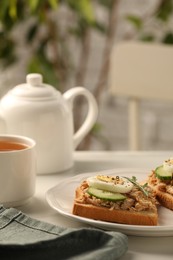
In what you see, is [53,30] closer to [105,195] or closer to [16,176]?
[16,176]

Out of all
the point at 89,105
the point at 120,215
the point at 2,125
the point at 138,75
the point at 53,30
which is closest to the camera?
the point at 120,215

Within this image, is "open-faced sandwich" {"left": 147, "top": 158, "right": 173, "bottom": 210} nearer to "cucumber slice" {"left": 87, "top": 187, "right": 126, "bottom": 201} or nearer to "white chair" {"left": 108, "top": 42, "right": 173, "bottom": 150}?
"cucumber slice" {"left": 87, "top": 187, "right": 126, "bottom": 201}

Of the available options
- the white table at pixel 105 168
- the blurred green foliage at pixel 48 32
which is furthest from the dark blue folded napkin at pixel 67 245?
the blurred green foliage at pixel 48 32

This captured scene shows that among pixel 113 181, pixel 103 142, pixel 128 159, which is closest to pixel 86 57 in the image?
pixel 103 142

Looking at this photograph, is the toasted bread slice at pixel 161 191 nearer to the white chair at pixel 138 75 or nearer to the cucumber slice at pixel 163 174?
the cucumber slice at pixel 163 174

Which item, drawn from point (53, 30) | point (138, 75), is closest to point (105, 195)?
point (138, 75)

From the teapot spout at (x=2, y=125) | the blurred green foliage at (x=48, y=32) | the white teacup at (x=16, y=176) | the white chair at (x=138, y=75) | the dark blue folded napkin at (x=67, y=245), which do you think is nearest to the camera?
the dark blue folded napkin at (x=67, y=245)

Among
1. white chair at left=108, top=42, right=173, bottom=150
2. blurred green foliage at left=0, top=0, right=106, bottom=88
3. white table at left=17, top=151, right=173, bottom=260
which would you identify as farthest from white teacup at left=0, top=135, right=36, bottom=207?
blurred green foliage at left=0, top=0, right=106, bottom=88
